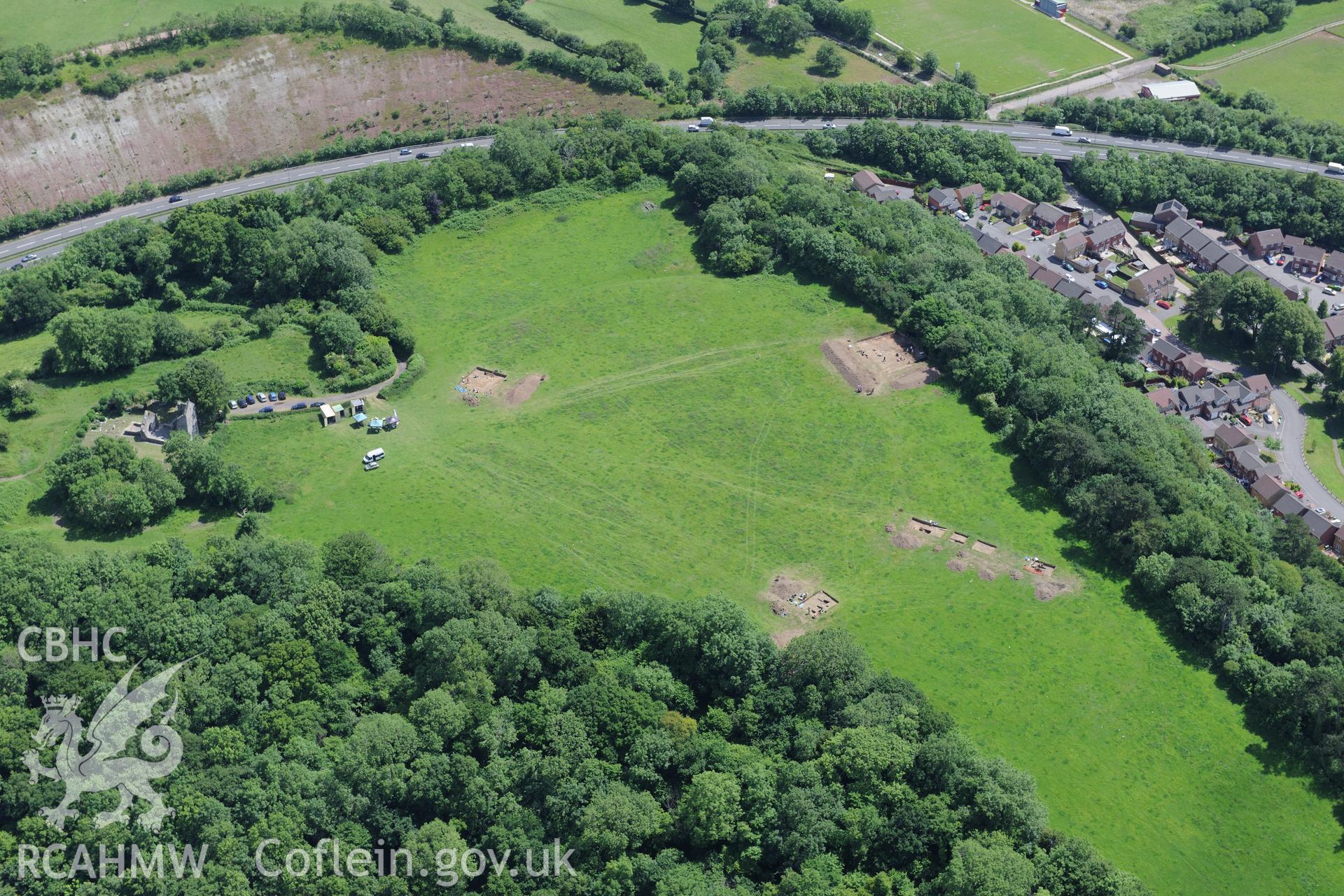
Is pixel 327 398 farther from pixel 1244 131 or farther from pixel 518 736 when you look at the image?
pixel 1244 131

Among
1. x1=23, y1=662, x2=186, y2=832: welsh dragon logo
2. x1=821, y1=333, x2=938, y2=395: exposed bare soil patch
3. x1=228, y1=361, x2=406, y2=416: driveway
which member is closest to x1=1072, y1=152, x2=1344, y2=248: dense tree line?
x1=821, y1=333, x2=938, y2=395: exposed bare soil patch

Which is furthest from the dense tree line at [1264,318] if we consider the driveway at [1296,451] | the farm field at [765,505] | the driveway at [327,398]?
the driveway at [327,398]

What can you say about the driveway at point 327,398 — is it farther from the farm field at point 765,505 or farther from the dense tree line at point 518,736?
the dense tree line at point 518,736

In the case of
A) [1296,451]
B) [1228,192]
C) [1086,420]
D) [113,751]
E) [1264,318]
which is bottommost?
[1296,451]

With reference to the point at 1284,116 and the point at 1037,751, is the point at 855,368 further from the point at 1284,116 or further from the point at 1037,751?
the point at 1284,116

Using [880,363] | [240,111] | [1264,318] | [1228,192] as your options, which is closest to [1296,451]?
[1264,318]

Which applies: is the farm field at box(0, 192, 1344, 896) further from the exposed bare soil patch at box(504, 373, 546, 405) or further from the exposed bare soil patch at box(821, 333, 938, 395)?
the exposed bare soil patch at box(821, 333, 938, 395)
